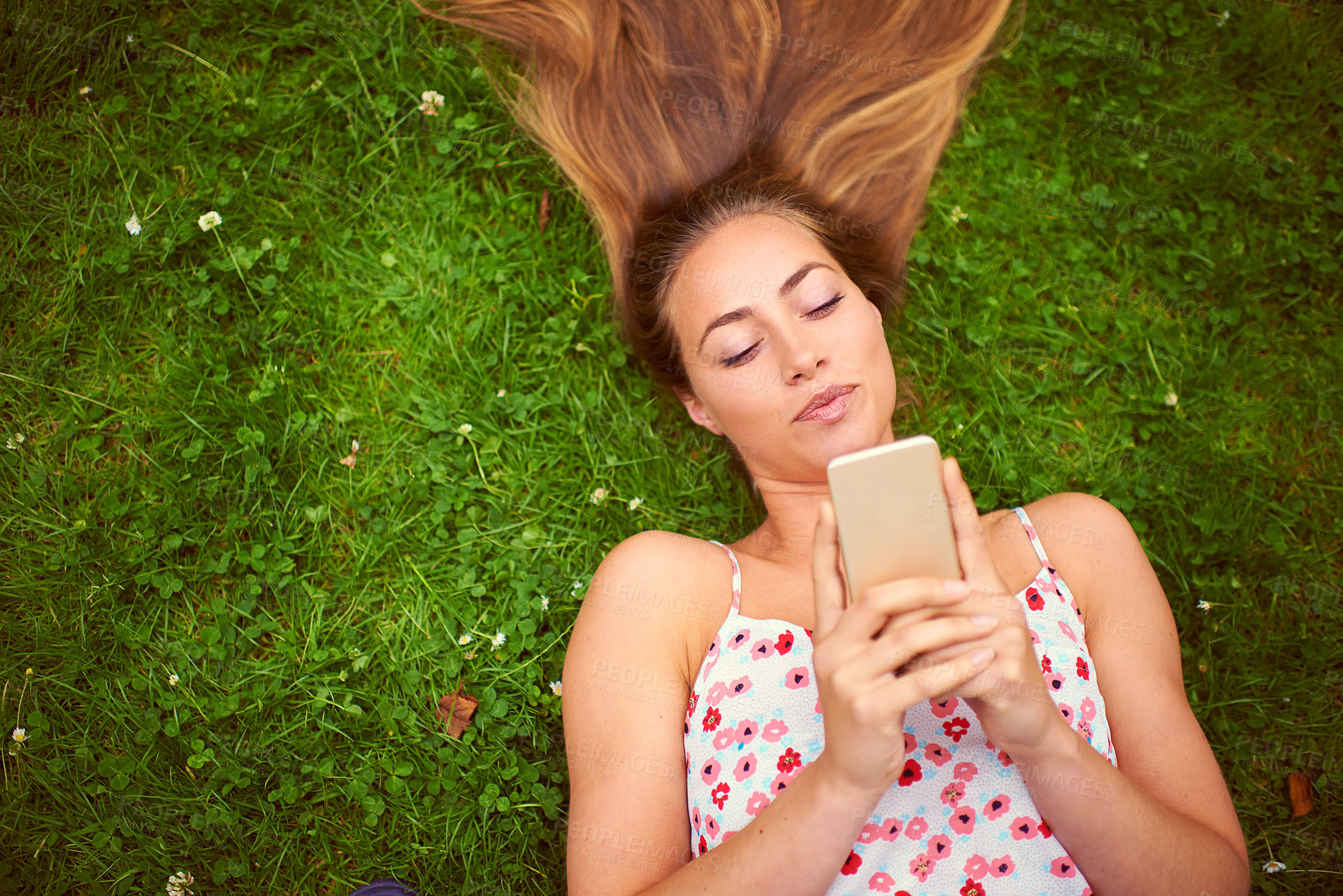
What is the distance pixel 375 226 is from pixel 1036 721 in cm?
351

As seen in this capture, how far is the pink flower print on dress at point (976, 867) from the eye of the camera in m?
2.47

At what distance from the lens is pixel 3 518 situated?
145 inches

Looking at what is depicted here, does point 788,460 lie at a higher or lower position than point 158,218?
lower

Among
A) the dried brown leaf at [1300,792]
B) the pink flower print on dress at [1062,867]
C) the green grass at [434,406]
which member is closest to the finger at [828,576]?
the pink flower print on dress at [1062,867]

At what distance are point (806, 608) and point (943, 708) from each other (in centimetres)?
54

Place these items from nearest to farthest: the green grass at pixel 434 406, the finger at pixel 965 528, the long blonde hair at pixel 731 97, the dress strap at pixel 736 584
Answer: the finger at pixel 965 528, the dress strap at pixel 736 584, the green grass at pixel 434 406, the long blonde hair at pixel 731 97

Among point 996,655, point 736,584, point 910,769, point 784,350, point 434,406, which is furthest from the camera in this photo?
point 434,406

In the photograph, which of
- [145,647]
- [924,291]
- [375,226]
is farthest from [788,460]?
[145,647]

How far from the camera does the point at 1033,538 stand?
296 centimetres

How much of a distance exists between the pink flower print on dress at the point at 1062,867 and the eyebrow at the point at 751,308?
1970mm

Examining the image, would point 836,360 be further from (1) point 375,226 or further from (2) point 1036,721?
(1) point 375,226

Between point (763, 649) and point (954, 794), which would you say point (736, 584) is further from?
point (954, 794)

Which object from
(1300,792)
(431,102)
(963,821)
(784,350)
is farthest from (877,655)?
(431,102)

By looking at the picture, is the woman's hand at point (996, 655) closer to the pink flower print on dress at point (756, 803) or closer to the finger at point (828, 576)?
the finger at point (828, 576)
